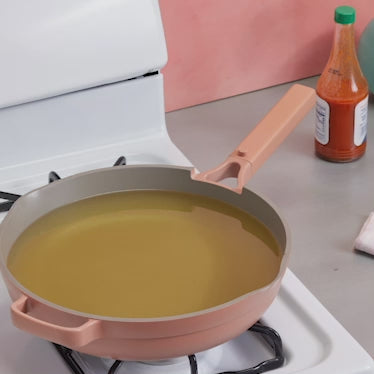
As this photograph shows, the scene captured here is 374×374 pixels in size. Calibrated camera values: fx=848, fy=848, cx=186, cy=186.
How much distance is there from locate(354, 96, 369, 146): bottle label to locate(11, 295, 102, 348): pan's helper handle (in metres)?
0.60

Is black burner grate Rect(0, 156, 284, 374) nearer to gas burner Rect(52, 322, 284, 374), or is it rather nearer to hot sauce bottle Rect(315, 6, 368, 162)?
gas burner Rect(52, 322, 284, 374)

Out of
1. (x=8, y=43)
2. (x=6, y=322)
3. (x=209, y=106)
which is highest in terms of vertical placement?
(x=8, y=43)

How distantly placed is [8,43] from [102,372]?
40 cm

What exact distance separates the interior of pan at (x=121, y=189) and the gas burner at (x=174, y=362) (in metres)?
0.09

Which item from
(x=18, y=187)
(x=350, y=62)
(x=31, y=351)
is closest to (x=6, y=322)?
(x=31, y=351)

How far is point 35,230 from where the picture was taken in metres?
0.81

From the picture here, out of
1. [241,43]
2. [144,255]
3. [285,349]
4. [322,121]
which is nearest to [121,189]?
[144,255]

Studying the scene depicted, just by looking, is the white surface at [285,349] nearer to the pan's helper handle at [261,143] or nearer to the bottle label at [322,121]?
the pan's helper handle at [261,143]

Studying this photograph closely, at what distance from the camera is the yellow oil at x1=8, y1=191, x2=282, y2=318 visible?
28.2 inches

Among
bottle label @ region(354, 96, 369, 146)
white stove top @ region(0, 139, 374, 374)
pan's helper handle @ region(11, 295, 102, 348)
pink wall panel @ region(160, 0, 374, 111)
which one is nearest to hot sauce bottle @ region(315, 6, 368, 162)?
bottle label @ region(354, 96, 369, 146)

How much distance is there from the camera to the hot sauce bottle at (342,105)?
1.13 meters

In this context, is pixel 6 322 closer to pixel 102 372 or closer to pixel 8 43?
pixel 102 372

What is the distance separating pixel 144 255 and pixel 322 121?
46 cm

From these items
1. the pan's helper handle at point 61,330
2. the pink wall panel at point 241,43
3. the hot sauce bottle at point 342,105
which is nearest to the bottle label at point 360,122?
the hot sauce bottle at point 342,105
